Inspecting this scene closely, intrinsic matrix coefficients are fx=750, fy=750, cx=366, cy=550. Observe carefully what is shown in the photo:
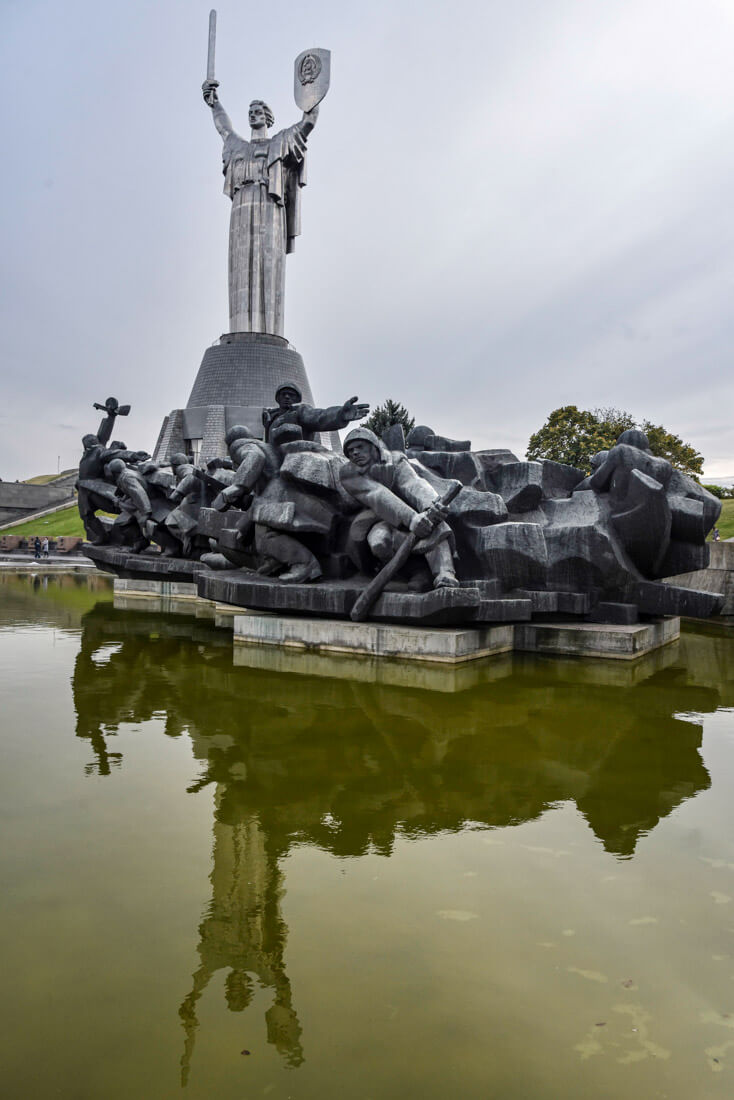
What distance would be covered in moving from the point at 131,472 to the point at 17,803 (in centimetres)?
1224

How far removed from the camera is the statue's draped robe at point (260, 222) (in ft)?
83.5

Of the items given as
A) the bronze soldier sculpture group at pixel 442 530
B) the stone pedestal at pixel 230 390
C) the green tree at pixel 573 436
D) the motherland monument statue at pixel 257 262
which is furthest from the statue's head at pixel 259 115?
the bronze soldier sculpture group at pixel 442 530

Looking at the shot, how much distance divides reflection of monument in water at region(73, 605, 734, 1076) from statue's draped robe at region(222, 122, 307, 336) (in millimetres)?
20745

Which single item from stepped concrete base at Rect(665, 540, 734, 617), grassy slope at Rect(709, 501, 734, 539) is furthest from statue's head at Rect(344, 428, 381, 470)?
grassy slope at Rect(709, 501, 734, 539)

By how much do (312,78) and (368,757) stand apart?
27419 mm

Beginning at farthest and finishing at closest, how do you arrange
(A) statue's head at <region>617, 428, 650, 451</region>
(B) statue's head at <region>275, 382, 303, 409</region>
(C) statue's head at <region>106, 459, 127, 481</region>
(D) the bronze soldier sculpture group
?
(C) statue's head at <region>106, 459, 127, 481</region>, (B) statue's head at <region>275, 382, 303, 409</region>, (A) statue's head at <region>617, 428, 650, 451</region>, (D) the bronze soldier sculpture group

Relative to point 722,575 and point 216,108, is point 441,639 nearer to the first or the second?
point 722,575

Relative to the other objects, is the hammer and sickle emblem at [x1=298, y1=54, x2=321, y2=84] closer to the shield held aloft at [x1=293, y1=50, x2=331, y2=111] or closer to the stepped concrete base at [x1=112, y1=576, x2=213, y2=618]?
the shield held aloft at [x1=293, y1=50, x2=331, y2=111]

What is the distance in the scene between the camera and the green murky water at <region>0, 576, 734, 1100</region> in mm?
1787

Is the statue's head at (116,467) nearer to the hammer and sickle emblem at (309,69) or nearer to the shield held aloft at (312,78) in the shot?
the shield held aloft at (312,78)

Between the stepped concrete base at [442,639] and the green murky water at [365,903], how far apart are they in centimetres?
197

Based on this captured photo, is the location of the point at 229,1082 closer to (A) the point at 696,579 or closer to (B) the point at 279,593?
(B) the point at 279,593

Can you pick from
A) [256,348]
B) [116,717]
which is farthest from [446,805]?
[256,348]

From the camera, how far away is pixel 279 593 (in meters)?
8.09
